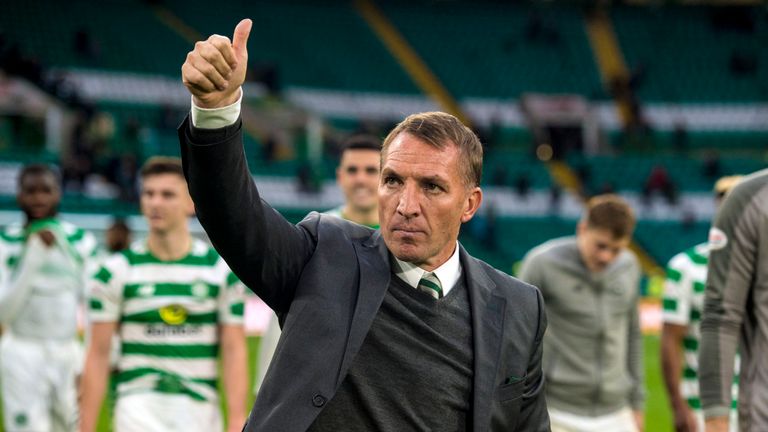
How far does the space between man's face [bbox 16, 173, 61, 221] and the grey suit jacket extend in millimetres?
4628

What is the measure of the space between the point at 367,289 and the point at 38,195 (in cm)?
486

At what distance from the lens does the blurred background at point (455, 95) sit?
1008 inches

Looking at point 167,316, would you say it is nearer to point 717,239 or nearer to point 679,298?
point 717,239

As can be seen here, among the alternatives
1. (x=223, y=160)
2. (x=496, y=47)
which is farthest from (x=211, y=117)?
(x=496, y=47)

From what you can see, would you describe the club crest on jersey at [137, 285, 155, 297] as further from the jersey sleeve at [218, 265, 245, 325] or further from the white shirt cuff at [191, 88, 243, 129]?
the white shirt cuff at [191, 88, 243, 129]

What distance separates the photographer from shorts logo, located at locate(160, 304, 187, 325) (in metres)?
5.24

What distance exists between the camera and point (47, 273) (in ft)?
24.1

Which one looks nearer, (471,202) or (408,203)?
(408,203)

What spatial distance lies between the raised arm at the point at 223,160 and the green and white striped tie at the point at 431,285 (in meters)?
0.47

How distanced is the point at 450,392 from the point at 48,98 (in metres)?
25.2

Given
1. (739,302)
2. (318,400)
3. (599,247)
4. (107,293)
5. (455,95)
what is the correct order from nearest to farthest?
(318,400), (739,302), (107,293), (599,247), (455,95)

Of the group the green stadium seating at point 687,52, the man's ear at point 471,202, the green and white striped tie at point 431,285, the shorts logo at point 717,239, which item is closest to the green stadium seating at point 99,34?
the green stadium seating at point 687,52

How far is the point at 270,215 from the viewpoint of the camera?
2.60 m

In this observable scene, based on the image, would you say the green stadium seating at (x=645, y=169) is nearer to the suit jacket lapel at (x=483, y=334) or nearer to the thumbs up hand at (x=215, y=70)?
the suit jacket lapel at (x=483, y=334)
